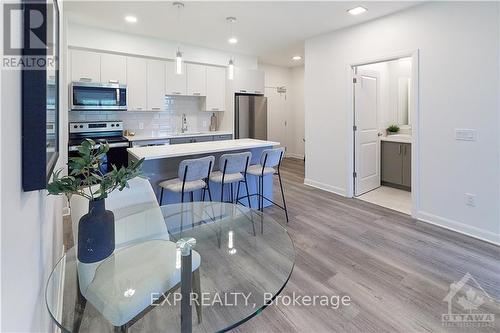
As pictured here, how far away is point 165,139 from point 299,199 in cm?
248

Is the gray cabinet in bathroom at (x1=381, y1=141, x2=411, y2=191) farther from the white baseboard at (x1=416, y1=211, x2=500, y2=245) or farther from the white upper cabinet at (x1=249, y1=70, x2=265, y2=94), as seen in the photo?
the white upper cabinet at (x1=249, y1=70, x2=265, y2=94)

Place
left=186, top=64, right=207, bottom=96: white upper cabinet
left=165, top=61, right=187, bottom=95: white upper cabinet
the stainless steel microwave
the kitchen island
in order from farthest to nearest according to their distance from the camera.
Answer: left=186, top=64, right=207, bottom=96: white upper cabinet < left=165, top=61, right=187, bottom=95: white upper cabinet < the stainless steel microwave < the kitchen island

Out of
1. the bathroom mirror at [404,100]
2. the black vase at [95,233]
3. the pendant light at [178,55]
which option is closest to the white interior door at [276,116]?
the bathroom mirror at [404,100]

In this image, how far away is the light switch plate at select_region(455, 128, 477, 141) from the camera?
9.89 feet

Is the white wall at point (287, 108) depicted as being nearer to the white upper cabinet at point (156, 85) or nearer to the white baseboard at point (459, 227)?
the white upper cabinet at point (156, 85)

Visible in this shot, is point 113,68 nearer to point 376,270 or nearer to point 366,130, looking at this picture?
point 366,130

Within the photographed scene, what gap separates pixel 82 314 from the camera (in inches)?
46.6

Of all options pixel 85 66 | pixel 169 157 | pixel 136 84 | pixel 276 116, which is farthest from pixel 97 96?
pixel 276 116

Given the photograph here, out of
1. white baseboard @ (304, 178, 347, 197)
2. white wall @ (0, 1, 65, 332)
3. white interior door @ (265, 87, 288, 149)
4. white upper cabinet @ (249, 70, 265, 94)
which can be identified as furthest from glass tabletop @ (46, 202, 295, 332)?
white interior door @ (265, 87, 288, 149)

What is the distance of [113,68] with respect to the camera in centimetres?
451

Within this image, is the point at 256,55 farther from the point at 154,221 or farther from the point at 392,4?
the point at 154,221

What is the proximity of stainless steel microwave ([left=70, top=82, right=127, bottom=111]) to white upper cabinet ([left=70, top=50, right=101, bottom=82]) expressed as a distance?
19cm

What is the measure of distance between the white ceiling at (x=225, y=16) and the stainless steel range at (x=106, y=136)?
58.7 inches

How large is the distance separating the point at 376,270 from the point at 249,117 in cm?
438
